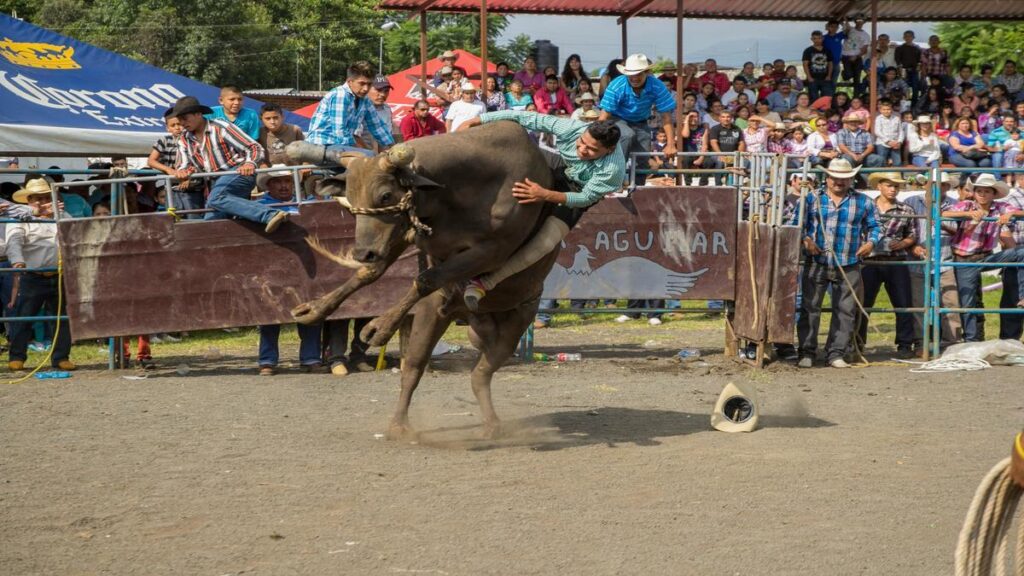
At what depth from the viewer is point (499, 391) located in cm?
1003

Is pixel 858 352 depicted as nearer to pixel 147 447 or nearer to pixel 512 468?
pixel 512 468

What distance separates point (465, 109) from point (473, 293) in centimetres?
695

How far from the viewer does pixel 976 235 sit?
12203 mm

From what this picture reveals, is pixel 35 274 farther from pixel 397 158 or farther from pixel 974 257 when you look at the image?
pixel 974 257

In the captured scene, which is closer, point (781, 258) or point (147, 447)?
point (147, 447)

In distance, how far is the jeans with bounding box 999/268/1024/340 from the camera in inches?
490

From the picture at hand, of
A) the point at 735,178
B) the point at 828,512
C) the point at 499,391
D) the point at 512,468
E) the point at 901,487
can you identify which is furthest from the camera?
the point at 735,178

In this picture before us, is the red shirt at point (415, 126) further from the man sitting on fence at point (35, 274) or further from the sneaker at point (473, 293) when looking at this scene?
the sneaker at point (473, 293)

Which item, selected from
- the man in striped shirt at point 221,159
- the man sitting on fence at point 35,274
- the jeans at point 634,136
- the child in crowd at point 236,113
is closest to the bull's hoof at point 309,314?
the man in striped shirt at point 221,159

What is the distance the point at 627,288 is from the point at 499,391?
8.00 ft

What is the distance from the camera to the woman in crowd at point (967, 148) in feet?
57.6

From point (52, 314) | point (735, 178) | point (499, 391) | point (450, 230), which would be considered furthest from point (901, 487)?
point (52, 314)

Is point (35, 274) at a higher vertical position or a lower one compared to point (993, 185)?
lower

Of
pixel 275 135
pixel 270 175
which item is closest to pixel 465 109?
pixel 275 135
